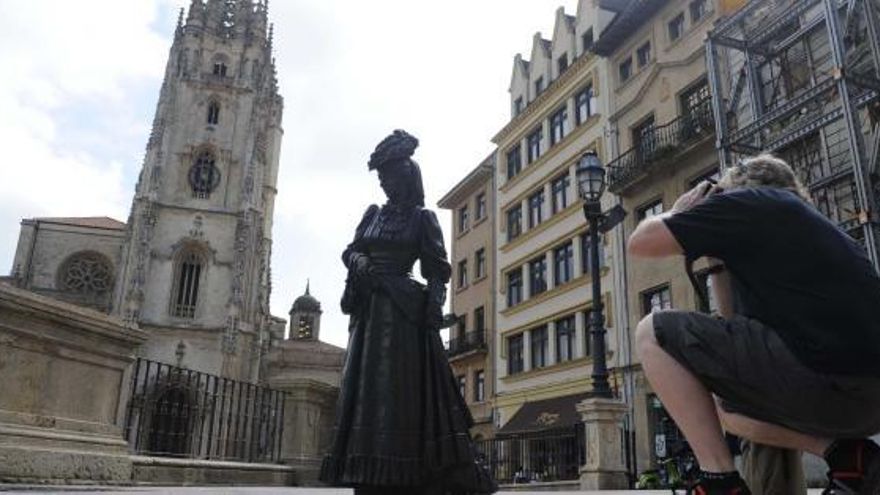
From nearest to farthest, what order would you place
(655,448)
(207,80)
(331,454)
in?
1. (331,454)
2. (655,448)
3. (207,80)

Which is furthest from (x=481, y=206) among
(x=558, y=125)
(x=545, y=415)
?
(x=545, y=415)

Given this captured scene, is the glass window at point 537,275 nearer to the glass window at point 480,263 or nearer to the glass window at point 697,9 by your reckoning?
the glass window at point 480,263

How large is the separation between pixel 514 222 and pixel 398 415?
90.9ft

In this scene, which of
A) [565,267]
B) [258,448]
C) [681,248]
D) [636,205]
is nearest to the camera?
[681,248]

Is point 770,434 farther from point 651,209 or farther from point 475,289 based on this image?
point 475,289

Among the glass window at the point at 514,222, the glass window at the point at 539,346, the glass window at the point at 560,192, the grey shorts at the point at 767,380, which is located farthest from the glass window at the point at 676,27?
the grey shorts at the point at 767,380

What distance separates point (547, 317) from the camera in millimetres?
26922

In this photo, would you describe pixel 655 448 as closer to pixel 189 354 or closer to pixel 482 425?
pixel 482 425

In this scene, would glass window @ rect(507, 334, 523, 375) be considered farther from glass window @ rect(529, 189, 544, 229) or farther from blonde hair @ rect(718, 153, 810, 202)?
blonde hair @ rect(718, 153, 810, 202)

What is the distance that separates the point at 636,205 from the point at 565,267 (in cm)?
434

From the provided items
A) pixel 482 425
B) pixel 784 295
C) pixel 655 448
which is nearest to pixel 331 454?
pixel 784 295

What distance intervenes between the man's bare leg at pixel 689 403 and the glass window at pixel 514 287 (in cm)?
2712

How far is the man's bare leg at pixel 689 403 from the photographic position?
2.32 m

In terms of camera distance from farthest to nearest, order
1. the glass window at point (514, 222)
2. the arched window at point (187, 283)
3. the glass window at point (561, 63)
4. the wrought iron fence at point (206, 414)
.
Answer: the arched window at point (187, 283)
the glass window at point (514, 222)
the glass window at point (561, 63)
the wrought iron fence at point (206, 414)
